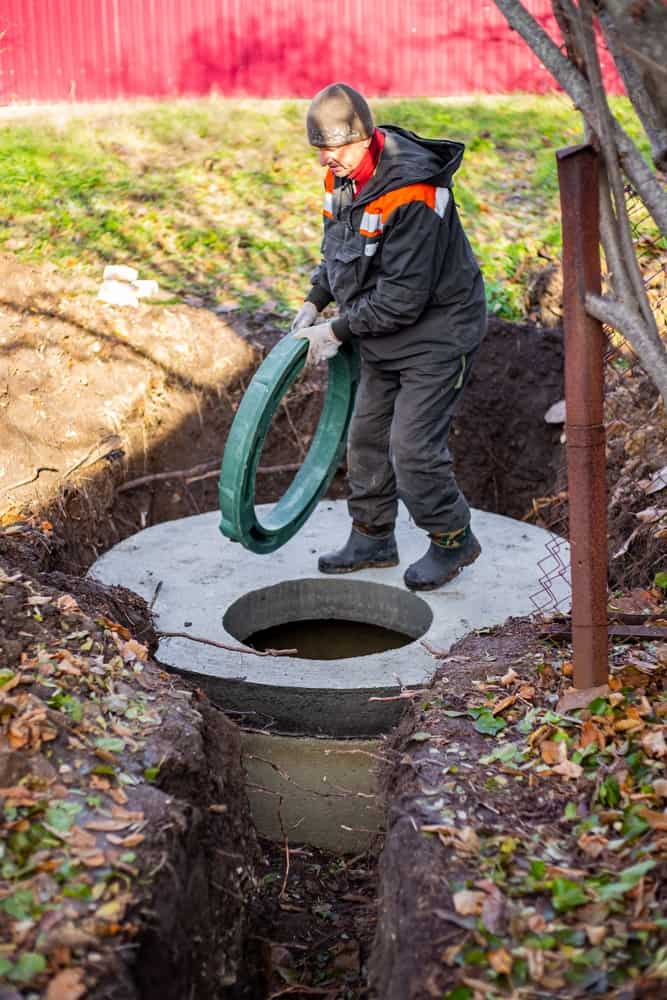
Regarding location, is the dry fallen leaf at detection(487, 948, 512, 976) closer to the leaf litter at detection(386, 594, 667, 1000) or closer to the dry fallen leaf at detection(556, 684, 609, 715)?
the leaf litter at detection(386, 594, 667, 1000)

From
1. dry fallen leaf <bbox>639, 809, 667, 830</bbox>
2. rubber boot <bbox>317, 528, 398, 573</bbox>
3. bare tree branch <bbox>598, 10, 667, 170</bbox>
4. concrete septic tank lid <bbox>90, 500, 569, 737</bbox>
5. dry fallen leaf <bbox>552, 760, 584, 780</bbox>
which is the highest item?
bare tree branch <bbox>598, 10, 667, 170</bbox>

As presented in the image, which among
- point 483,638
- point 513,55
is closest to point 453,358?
point 483,638

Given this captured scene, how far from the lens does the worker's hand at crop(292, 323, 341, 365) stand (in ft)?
15.4

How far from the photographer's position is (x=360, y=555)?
5.14 metres

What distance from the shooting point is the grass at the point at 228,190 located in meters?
→ 7.33

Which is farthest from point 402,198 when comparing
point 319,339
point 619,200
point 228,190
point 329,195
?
point 228,190

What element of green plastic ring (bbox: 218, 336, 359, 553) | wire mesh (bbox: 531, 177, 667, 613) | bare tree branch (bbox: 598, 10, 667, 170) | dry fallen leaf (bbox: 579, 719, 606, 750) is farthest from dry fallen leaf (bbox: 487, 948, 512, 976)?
green plastic ring (bbox: 218, 336, 359, 553)

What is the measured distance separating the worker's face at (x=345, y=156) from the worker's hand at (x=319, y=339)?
713mm

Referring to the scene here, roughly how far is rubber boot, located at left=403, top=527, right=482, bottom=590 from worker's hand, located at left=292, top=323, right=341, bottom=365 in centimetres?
97

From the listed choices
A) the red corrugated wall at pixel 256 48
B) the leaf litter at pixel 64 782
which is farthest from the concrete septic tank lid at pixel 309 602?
the red corrugated wall at pixel 256 48

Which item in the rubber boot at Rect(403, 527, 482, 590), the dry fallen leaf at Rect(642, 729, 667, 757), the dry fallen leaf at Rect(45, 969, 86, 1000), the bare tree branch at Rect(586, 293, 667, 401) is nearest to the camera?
the dry fallen leaf at Rect(45, 969, 86, 1000)

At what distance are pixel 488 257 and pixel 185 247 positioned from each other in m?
2.15

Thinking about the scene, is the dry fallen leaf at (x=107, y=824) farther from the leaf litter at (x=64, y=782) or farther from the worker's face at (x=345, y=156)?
the worker's face at (x=345, y=156)

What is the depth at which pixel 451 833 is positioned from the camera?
2.75 metres
